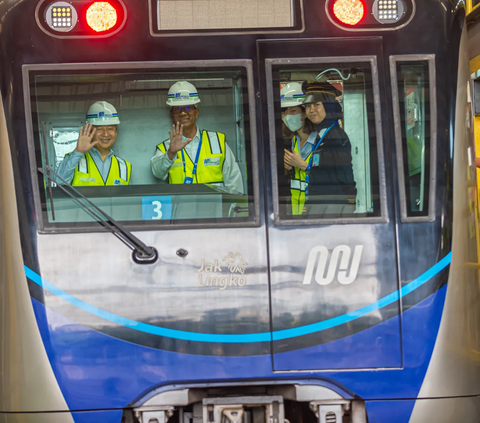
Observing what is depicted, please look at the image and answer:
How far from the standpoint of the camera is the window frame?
393 centimetres

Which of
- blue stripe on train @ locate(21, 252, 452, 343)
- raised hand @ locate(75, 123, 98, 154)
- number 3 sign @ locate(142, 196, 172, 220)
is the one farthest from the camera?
raised hand @ locate(75, 123, 98, 154)

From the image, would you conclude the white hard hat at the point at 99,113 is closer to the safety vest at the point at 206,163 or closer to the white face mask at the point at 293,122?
the safety vest at the point at 206,163

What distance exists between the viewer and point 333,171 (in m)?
4.05

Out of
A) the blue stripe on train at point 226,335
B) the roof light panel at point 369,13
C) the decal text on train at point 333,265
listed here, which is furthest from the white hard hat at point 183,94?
the blue stripe on train at point 226,335

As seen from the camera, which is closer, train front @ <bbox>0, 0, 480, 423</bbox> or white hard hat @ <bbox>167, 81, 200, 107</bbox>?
train front @ <bbox>0, 0, 480, 423</bbox>

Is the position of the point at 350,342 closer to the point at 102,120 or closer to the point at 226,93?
the point at 226,93

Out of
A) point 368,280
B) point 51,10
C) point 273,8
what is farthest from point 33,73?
point 368,280

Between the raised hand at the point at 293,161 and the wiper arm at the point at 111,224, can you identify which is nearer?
the wiper arm at the point at 111,224

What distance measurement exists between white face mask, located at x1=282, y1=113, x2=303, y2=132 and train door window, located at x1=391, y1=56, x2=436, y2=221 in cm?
53

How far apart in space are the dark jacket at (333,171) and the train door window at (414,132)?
28cm

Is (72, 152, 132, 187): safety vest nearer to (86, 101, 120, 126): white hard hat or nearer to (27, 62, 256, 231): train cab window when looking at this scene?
(27, 62, 256, 231): train cab window

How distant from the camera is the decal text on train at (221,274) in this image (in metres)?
3.85

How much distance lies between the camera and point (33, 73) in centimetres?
392

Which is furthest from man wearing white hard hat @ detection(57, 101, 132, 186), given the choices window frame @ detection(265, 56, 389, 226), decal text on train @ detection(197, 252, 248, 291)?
window frame @ detection(265, 56, 389, 226)
